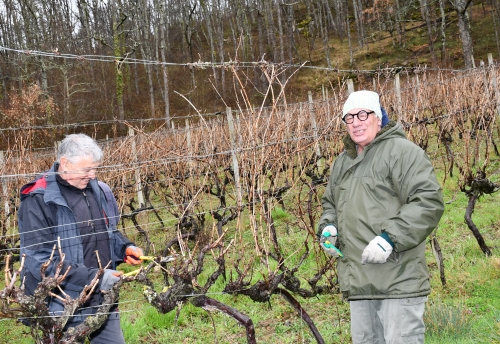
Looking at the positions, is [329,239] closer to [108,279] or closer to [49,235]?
[108,279]

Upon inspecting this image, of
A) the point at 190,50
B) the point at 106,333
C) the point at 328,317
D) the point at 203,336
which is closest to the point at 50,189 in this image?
the point at 106,333

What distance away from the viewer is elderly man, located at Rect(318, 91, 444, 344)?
5.88 ft

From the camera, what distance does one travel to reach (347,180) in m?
2.06

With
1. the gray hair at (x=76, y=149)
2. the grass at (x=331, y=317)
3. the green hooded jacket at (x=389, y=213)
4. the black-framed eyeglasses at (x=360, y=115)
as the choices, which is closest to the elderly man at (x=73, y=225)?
the gray hair at (x=76, y=149)

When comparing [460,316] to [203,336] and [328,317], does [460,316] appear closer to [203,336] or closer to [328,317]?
[328,317]

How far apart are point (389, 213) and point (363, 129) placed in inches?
15.7

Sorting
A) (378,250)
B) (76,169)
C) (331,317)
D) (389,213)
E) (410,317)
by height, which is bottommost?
(331,317)

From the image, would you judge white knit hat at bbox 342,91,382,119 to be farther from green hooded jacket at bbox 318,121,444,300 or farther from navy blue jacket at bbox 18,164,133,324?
navy blue jacket at bbox 18,164,133,324

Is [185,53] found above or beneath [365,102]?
above

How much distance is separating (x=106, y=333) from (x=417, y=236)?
1715 millimetres

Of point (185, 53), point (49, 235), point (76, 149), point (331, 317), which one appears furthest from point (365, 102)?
point (185, 53)

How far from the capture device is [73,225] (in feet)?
7.16

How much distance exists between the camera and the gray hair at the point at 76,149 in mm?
2232

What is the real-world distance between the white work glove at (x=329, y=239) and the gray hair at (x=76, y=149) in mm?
1222
